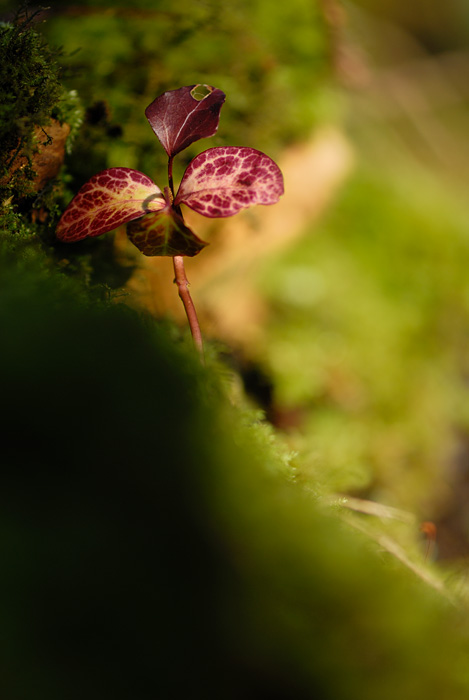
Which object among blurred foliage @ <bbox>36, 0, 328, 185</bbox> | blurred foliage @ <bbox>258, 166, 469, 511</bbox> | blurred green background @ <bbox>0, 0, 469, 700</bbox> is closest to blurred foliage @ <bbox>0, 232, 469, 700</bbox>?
blurred green background @ <bbox>0, 0, 469, 700</bbox>

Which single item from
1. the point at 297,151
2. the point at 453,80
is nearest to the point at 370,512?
the point at 297,151

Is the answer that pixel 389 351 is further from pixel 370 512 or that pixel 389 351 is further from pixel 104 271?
pixel 104 271

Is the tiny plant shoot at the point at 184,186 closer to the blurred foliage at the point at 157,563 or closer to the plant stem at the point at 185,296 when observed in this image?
the plant stem at the point at 185,296

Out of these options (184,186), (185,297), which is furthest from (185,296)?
(184,186)

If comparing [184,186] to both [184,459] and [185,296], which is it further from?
[184,459]

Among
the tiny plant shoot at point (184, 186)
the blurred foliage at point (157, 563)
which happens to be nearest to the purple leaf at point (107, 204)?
the tiny plant shoot at point (184, 186)

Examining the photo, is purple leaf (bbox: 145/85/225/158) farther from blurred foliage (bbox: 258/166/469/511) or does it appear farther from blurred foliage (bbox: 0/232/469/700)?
blurred foliage (bbox: 258/166/469/511)
